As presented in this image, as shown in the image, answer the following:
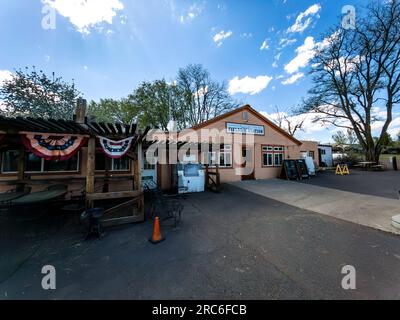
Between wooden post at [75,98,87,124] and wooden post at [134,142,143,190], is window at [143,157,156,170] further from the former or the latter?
wooden post at [75,98,87,124]

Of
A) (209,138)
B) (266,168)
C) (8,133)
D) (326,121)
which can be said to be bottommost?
(266,168)

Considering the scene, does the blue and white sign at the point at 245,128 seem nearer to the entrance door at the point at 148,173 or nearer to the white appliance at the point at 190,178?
the white appliance at the point at 190,178

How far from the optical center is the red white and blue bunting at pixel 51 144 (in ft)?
12.6

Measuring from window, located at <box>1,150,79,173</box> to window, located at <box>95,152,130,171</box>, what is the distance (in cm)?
78

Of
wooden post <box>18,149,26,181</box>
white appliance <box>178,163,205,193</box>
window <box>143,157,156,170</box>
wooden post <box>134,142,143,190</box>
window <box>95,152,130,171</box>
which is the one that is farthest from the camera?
window <box>143,157,156,170</box>

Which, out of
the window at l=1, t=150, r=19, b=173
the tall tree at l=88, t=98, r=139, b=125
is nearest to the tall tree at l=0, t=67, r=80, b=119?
the tall tree at l=88, t=98, r=139, b=125

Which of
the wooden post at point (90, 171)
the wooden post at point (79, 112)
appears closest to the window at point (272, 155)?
the wooden post at point (90, 171)

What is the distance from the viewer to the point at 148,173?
347 inches

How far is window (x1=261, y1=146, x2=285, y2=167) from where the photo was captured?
490 inches
